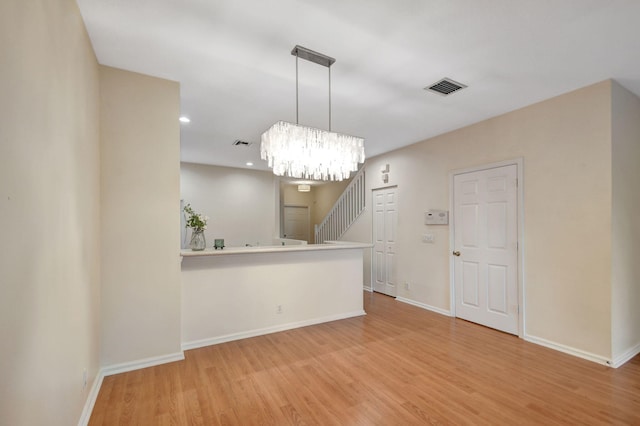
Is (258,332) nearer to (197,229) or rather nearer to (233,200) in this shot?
(197,229)

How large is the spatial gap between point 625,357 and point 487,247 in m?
1.62

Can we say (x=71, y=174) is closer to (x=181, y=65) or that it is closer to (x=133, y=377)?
(x=181, y=65)

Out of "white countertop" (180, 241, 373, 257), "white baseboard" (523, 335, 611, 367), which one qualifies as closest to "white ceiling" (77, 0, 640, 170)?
"white countertop" (180, 241, 373, 257)

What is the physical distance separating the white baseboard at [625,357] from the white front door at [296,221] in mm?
7813

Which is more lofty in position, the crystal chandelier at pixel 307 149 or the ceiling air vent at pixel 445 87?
the ceiling air vent at pixel 445 87

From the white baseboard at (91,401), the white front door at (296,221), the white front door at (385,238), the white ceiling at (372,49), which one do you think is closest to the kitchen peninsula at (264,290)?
the white baseboard at (91,401)

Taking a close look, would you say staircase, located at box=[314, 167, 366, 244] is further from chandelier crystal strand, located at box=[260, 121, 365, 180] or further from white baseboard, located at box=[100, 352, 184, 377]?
white baseboard, located at box=[100, 352, 184, 377]

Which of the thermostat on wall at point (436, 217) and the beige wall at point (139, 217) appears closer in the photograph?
the beige wall at point (139, 217)

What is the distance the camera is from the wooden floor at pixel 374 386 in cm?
213

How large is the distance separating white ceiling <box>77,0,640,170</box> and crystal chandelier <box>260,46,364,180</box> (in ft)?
1.29

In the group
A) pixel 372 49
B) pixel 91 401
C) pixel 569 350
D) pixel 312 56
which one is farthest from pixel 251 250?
pixel 569 350

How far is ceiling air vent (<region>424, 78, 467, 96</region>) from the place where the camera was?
292cm

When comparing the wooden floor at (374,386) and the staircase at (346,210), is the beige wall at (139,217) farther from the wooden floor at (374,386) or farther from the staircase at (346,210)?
the staircase at (346,210)

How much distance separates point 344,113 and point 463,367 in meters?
3.11
